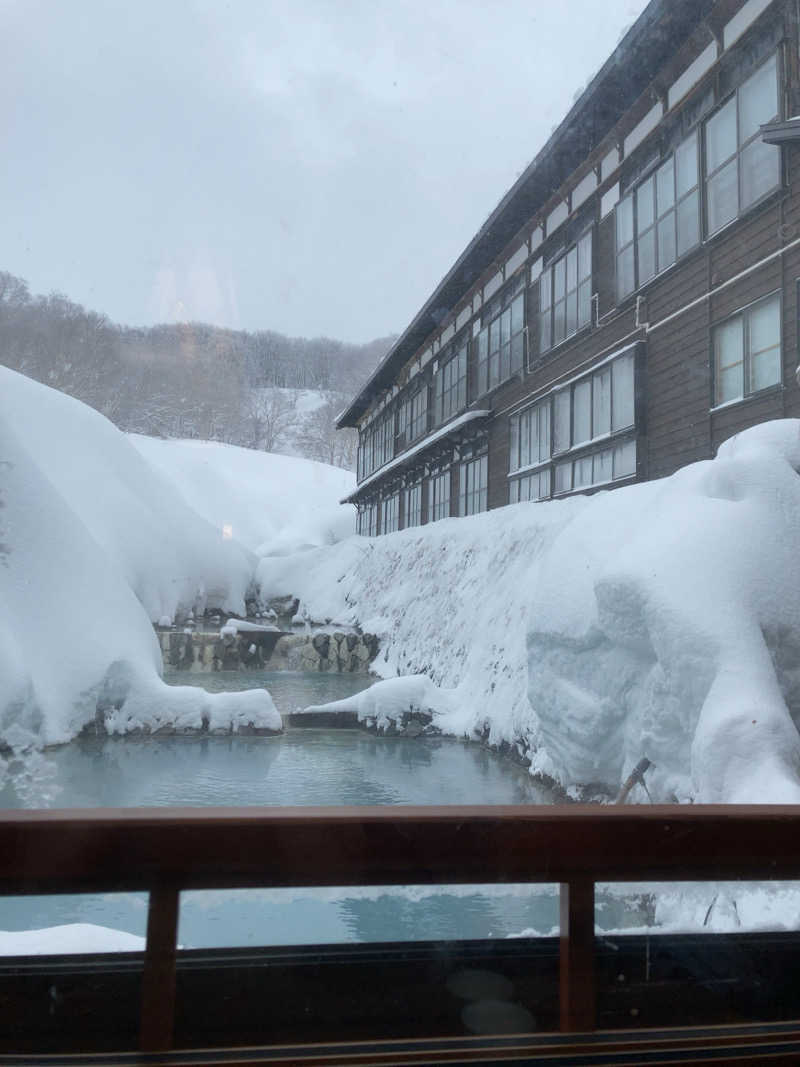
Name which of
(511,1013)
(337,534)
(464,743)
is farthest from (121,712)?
(337,534)

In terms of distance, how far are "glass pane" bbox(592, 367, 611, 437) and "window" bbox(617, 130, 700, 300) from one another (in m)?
1.06

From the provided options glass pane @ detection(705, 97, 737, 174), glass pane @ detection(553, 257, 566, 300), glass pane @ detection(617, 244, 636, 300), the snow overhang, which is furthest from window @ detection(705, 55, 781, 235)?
the snow overhang

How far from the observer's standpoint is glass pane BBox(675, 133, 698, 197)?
27.4 feet

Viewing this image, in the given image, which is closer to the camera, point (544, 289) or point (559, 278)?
point (559, 278)

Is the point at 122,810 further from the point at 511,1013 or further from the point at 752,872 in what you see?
the point at 752,872

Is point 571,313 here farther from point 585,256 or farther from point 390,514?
point 390,514

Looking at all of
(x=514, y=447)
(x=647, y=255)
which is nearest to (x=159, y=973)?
(x=647, y=255)

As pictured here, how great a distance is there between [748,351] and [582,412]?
350 centimetres

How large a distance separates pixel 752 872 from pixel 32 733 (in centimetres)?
887

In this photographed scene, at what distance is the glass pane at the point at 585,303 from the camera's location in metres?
10.8

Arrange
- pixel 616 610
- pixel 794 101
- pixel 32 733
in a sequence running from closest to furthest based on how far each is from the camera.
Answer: pixel 616 610, pixel 794 101, pixel 32 733

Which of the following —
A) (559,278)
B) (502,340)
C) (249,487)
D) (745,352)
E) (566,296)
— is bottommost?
(249,487)

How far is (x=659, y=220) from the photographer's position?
29.8 feet

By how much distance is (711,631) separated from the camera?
4.75m
